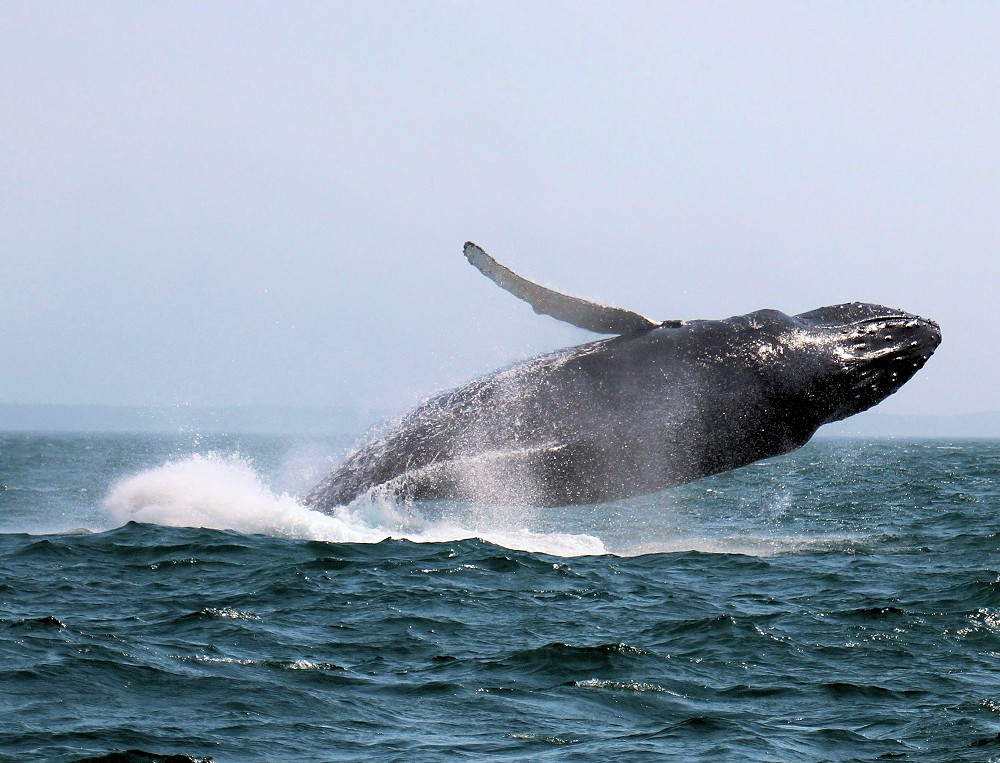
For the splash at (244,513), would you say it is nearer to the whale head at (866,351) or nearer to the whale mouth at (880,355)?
the whale head at (866,351)

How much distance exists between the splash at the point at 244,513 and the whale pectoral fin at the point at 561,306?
14.1 feet

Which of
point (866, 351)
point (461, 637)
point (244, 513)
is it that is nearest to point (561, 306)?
point (866, 351)

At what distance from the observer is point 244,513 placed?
1570 centimetres

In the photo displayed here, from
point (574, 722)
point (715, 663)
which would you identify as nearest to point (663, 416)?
point (715, 663)

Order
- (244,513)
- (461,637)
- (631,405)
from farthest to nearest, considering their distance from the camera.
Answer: (244,513) → (461,637) → (631,405)

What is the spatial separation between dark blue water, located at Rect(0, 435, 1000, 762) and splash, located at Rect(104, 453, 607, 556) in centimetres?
4

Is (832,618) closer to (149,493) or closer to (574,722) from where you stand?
(574,722)

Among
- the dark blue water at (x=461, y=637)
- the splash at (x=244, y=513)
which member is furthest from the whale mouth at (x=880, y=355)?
the splash at (x=244, y=513)

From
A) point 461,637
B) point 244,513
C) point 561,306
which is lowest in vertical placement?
point 461,637

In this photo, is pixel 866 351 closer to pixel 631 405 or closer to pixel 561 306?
A: pixel 631 405

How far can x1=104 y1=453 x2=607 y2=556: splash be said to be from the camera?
15094 millimetres

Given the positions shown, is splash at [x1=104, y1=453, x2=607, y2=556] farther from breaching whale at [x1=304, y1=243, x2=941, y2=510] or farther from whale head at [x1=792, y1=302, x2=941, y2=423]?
whale head at [x1=792, y1=302, x2=941, y2=423]

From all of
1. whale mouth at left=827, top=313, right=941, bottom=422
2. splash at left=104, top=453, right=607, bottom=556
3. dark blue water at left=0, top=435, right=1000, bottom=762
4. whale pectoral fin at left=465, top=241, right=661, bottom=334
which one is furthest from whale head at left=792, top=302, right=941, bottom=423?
splash at left=104, top=453, right=607, bottom=556

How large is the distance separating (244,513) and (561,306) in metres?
6.64
